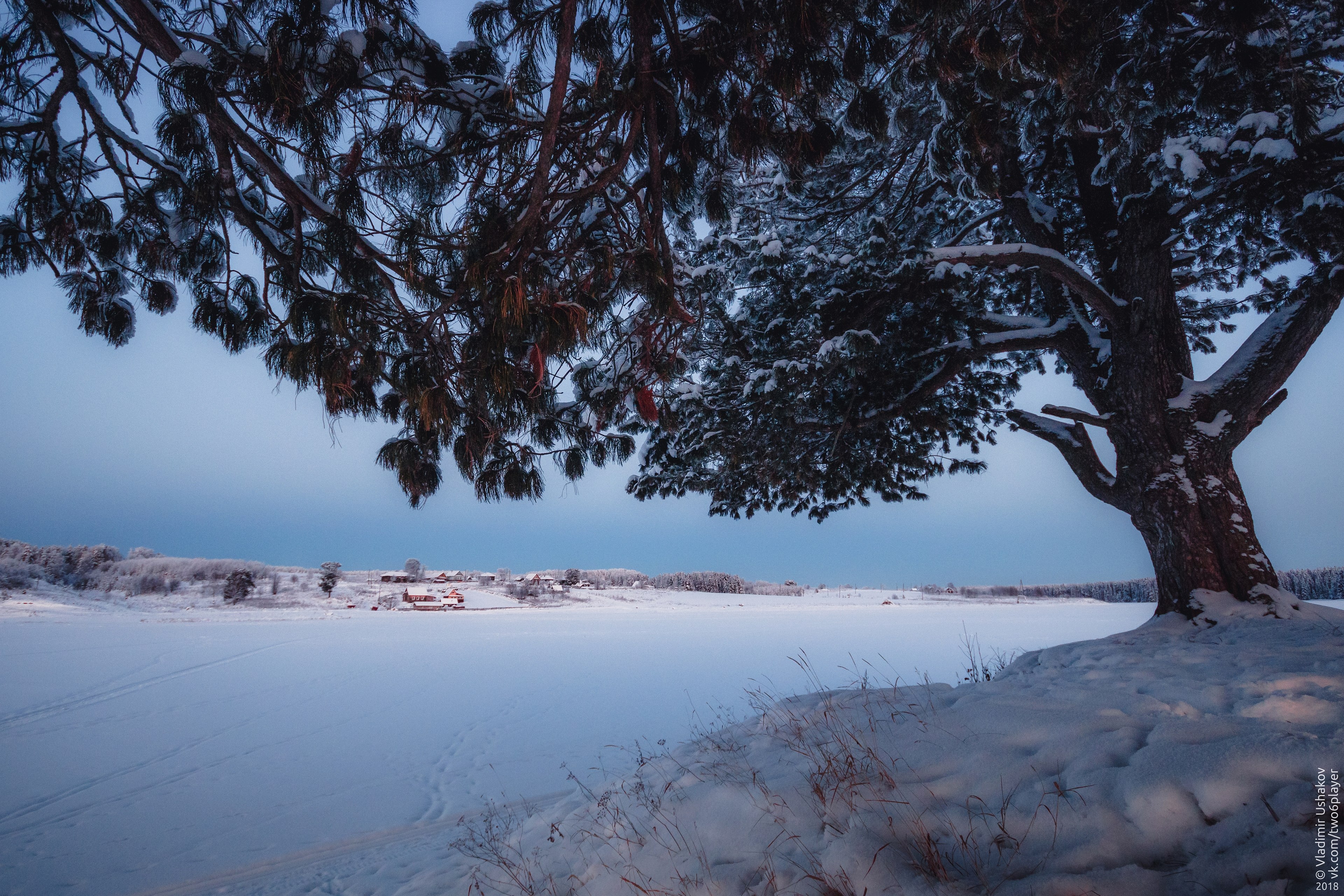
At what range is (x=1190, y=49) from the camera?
3168 millimetres

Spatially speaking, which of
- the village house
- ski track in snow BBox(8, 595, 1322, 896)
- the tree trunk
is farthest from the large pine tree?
the village house

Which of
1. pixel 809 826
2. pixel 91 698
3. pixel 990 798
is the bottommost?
pixel 91 698

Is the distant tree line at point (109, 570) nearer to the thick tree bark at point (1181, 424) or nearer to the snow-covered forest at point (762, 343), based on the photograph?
the snow-covered forest at point (762, 343)

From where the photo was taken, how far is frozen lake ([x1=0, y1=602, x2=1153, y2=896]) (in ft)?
12.7

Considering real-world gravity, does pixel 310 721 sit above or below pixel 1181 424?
below

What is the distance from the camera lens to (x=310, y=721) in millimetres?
7156

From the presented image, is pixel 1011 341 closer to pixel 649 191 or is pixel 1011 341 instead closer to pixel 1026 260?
pixel 1026 260

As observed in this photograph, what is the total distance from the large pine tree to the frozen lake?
10.7 ft

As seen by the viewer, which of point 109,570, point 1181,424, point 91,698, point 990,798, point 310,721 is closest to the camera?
point 990,798

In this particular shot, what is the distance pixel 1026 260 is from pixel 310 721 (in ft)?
32.6

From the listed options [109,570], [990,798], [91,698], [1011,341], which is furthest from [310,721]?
[109,570]

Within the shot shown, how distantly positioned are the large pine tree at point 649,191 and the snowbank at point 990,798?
1863 millimetres

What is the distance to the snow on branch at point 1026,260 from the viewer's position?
481cm

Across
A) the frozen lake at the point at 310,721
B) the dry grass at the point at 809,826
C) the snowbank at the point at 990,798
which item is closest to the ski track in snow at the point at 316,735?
the frozen lake at the point at 310,721
